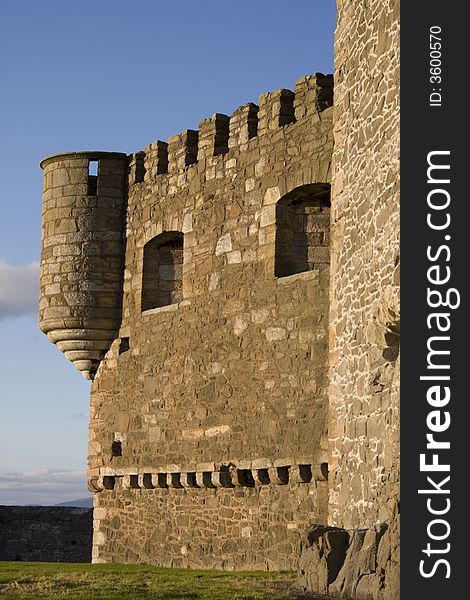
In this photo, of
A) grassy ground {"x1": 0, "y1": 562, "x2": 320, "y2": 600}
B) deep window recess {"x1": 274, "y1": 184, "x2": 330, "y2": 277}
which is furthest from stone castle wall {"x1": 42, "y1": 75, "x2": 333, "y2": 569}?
grassy ground {"x1": 0, "y1": 562, "x2": 320, "y2": 600}

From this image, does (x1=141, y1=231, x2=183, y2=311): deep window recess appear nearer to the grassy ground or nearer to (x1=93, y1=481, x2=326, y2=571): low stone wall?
(x1=93, y1=481, x2=326, y2=571): low stone wall

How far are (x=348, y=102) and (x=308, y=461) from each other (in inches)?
145

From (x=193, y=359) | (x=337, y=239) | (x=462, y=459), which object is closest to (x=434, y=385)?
(x=462, y=459)

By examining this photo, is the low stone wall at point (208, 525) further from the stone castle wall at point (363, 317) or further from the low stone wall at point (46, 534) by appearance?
the low stone wall at point (46, 534)

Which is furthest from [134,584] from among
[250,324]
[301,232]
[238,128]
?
[238,128]

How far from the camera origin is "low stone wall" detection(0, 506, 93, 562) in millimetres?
20578

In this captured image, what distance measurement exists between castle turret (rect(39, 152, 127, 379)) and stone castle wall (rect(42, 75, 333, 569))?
0.10 feet

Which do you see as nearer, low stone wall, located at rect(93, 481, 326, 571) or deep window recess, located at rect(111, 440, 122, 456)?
low stone wall, located at rect(93, 481, 326, 571)

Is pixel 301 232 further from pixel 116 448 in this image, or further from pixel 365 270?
pixel 116 448

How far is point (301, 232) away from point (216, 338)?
1611 mm

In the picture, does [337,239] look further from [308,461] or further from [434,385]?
[434,385]

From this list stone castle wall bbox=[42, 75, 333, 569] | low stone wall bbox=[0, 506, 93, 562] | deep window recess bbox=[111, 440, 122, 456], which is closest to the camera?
stone castle wall bbox=[42, 75, 333, 569]

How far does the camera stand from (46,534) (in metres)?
20.8

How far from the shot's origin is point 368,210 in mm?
10641
